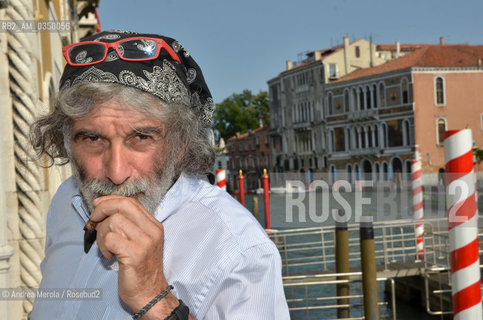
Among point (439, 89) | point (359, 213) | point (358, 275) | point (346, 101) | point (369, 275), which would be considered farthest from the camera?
point (346, 101)

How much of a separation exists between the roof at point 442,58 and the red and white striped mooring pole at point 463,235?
33.9 m

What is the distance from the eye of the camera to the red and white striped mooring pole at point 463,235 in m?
2.65

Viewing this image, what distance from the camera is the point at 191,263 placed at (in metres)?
0.91

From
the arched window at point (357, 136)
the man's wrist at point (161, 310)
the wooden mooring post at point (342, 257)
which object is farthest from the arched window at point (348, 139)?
the man's wrist at point (161, 310)

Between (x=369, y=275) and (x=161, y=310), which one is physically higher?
(x=161, y=310)

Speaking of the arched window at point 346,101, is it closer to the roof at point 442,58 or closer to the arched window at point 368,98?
the arched window at point 368,98

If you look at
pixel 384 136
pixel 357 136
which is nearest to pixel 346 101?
pixel 357 136

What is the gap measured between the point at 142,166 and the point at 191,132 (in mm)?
143

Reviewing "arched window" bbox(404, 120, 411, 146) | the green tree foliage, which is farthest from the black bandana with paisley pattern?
the green tree foliage

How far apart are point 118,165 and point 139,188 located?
1.9 inches

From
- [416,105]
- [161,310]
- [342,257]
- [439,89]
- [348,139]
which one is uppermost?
[439,89]

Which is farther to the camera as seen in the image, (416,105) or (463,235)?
(416,105)

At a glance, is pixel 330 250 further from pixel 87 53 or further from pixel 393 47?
pixel 393 47

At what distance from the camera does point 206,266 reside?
897mm
